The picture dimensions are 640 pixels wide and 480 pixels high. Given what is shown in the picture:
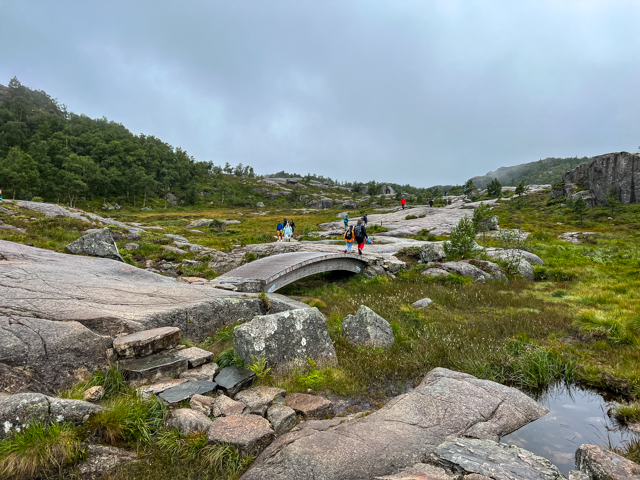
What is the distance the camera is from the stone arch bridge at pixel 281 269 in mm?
16156

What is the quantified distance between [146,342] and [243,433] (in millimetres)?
3860

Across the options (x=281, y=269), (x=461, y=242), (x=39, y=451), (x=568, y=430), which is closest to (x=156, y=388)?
(x=39, y=451)

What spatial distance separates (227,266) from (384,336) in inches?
599

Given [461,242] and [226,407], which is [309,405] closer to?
[226,407]

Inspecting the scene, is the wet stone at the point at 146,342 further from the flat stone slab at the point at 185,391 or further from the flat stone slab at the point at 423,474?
the flat stone slab at the point at 423,474

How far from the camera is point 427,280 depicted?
71.8ft

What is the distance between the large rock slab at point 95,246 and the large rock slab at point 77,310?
2583 millimetres

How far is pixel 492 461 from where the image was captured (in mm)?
4703

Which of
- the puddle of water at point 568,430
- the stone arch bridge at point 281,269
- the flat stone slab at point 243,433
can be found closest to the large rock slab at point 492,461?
the puddle of water at point 568,430

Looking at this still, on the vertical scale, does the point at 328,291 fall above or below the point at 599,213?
below

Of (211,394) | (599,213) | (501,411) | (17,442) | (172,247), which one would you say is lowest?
(501,411)

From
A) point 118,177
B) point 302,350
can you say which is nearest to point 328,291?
point 302,350

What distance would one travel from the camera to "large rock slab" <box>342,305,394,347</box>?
1137 centimetres

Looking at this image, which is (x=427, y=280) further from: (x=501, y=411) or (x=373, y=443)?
(x=373, y=443)
